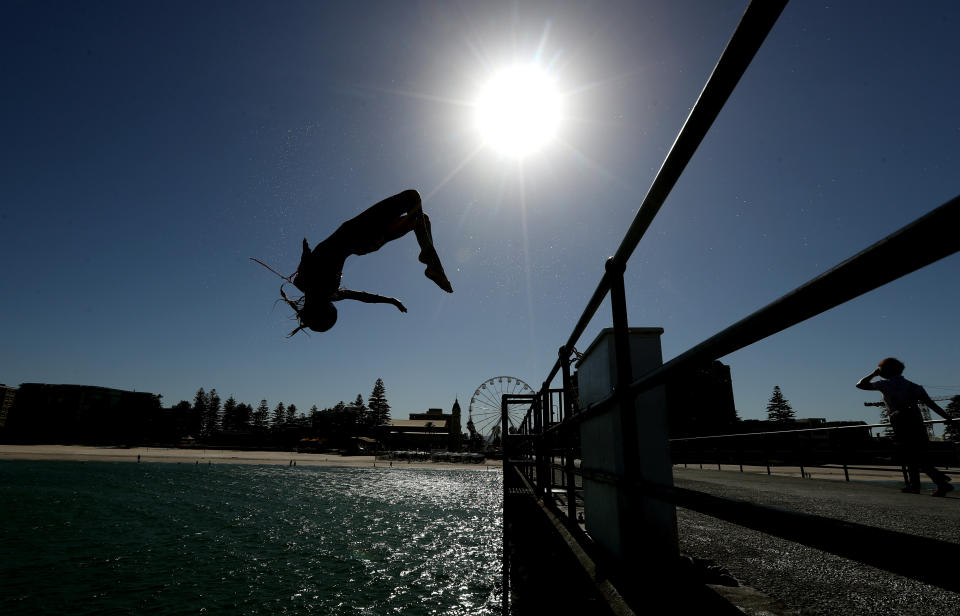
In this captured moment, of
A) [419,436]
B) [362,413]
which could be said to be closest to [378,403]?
[362,413]

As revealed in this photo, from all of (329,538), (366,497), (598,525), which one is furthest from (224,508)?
(598,525)

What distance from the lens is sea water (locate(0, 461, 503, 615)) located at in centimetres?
959

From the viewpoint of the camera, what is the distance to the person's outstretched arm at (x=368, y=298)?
514 cm

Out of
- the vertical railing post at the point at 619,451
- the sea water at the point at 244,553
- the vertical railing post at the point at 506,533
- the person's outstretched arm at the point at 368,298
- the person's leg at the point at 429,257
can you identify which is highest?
the person's leg at the point at 429,257

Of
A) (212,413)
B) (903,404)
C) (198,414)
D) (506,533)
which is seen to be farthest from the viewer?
(212,413)

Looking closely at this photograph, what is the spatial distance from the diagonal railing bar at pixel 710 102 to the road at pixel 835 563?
101 cm

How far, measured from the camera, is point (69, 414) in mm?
68938

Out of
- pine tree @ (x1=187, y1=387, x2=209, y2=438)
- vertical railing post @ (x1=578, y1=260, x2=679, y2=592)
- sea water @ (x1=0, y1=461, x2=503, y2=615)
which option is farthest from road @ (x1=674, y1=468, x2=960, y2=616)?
pine tree @ (x1=187, y1=387, x2=209, y2=438)

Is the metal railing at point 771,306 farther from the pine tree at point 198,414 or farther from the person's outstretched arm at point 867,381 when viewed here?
the pine tree at point 198,414

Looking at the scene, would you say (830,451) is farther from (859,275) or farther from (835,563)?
(859,275)

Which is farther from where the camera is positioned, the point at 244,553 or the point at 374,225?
the point at 244,553

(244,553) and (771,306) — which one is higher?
(771,306)

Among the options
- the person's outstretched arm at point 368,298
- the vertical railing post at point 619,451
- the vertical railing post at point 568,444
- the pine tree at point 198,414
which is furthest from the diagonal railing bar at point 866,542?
the pine tree at point 198,414

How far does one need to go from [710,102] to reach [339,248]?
3993 millimetres
